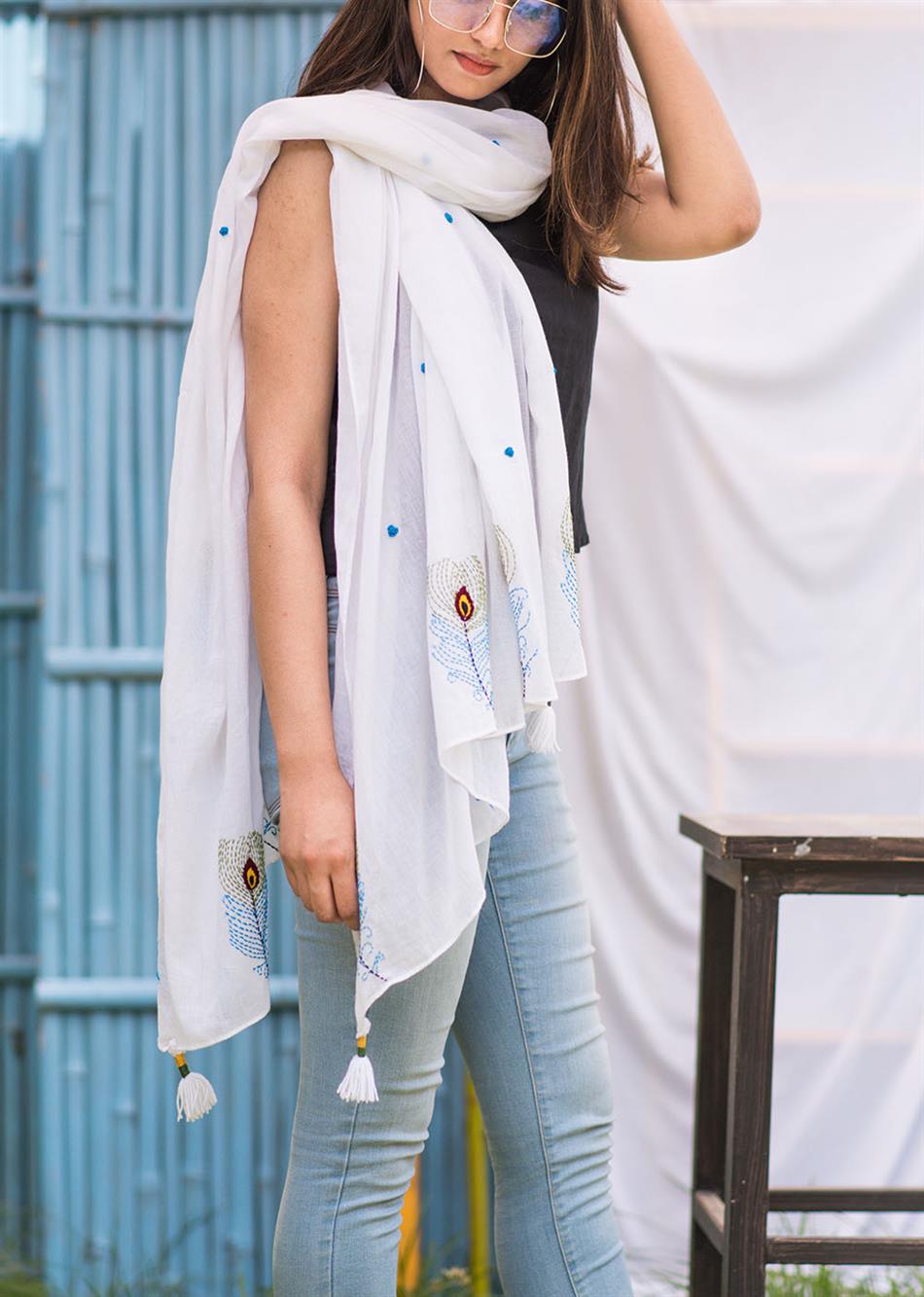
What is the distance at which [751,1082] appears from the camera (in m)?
1.47

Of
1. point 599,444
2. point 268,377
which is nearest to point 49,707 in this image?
point 599,444

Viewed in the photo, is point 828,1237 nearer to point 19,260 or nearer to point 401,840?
point 401,840

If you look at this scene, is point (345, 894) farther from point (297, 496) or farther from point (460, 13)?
point (460, 13)

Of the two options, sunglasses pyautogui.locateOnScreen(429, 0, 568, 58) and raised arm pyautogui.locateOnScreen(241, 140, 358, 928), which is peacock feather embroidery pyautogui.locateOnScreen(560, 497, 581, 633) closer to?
raised arm pyautogui.locateOnScreen(241, 140, 358, 928)

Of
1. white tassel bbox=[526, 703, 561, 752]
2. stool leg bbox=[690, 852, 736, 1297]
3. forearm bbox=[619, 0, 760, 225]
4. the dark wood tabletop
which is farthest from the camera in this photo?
stool leg bbox=[690, 852, 736, 1297]

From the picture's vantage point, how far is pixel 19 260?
7.16 feet

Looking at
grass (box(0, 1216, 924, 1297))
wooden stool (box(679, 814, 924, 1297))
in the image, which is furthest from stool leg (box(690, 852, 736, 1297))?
grass (box(0, 1216, 924, 1297))

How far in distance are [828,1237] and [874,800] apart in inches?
30.0

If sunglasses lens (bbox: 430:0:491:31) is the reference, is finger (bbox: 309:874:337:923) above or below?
below

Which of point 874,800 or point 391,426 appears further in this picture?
point 874,800

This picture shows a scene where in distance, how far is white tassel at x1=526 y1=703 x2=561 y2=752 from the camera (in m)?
1.17

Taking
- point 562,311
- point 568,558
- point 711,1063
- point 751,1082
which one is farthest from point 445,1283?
point 562,311

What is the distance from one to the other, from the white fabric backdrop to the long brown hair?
0.78m

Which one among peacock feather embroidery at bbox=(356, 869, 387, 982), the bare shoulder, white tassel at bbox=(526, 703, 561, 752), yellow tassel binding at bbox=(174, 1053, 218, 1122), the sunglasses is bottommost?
yellow tassel binding at bbox=(174, 1053, 218, 1122)
